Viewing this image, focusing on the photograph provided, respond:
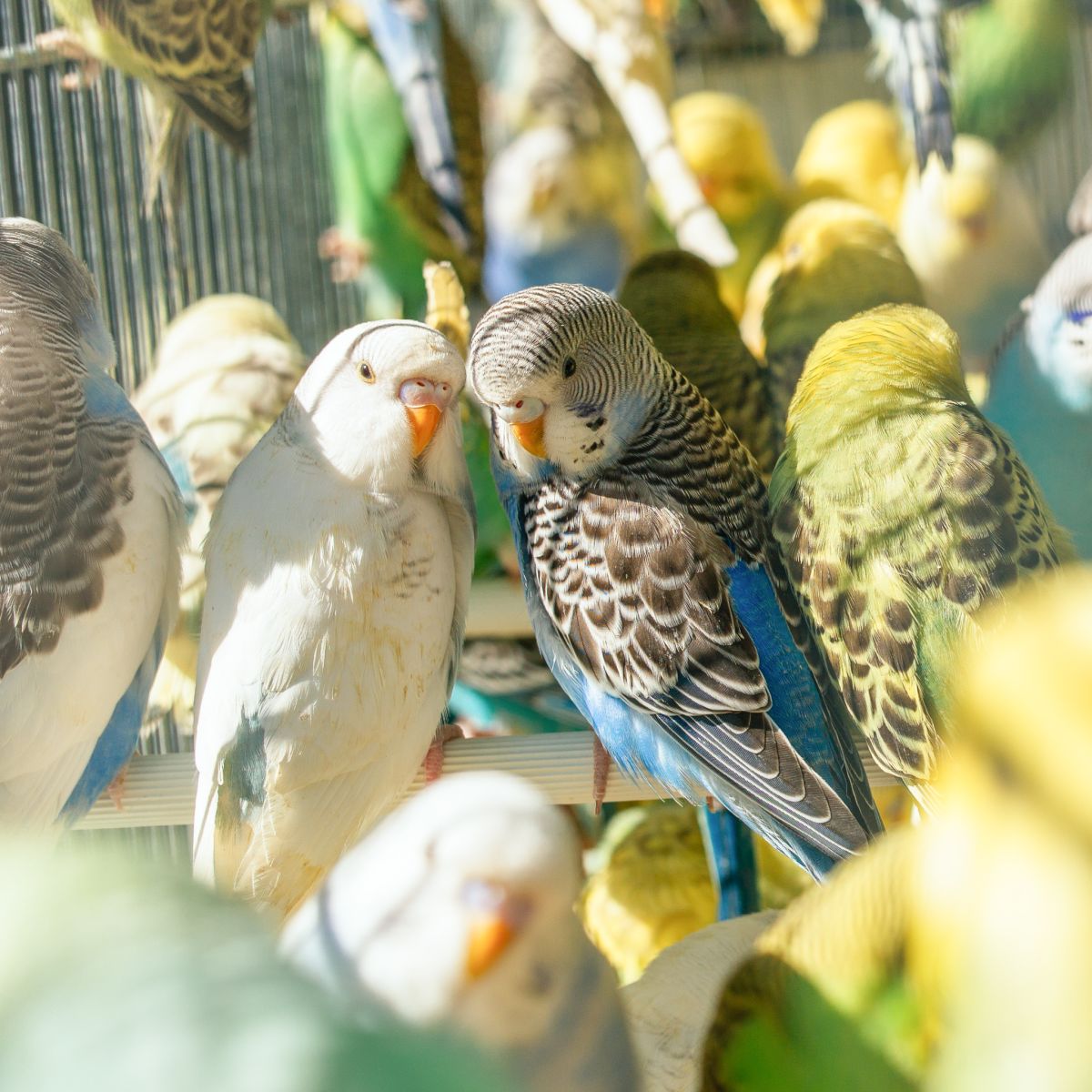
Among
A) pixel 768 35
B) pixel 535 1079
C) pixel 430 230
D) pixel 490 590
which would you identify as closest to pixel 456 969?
pixel 535 1079

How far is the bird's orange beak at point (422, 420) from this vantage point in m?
1.07

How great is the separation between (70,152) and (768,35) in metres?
2.28

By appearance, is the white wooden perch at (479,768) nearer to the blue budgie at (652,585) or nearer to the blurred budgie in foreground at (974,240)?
the blue budgie at (652,585)

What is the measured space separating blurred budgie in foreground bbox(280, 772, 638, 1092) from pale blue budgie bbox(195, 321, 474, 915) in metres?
0.43

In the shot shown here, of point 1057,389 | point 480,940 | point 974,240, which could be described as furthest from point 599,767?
point 974,240

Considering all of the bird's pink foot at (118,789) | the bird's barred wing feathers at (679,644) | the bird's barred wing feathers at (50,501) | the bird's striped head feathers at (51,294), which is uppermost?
the bird's striped head feathers at (51,294)

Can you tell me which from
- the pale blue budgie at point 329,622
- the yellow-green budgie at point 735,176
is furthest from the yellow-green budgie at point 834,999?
the yellow-green budgie at point 735,176

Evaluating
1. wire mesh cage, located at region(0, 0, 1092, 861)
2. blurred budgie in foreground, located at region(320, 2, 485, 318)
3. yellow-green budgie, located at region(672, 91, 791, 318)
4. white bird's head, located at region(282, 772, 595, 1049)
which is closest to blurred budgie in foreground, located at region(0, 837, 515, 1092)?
white bird's head, located at region(282, 772, 595, 1049)

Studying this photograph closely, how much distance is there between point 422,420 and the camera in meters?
1.08

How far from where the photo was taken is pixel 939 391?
1.30 m

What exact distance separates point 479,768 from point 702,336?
0.79 meters

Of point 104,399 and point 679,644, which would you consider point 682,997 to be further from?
point 104,399

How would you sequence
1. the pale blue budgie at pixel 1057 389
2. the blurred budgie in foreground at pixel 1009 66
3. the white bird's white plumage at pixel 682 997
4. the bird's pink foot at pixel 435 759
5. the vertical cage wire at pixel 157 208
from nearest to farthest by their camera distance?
the white bird's white plumage at pixel 682 997 → the bird's pink foot at pixel 435 759 → the pale blue budgie at pixel 1057 389 → the vertical cage wire at pixel 157 208 → the blurred budgie in foreground at pixel 1009 66

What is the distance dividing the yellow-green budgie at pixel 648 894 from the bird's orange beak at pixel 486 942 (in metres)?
1.16
